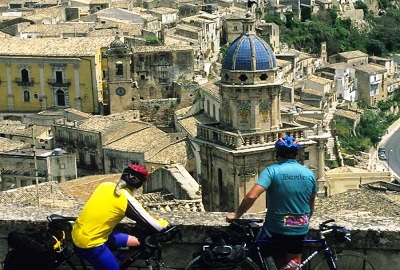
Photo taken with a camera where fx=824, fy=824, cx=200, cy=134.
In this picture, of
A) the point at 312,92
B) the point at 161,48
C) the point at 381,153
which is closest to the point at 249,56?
the point at 161,48

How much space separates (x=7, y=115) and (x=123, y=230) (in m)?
40.9

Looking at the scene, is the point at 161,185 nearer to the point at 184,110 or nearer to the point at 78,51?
the point at 184,110

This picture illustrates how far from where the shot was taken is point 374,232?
8758 millimetres

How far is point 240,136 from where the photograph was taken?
23.8m

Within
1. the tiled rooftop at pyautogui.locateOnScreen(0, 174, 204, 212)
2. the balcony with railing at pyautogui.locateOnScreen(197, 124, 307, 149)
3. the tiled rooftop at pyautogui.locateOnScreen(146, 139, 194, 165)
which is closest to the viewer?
the tiled rooftop at pyautogui.locateOnScreen(0, 174, 204, 212)

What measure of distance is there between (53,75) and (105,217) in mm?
40982

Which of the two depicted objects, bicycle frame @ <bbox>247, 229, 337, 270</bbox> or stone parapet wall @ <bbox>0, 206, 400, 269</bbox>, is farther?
stone parapet wall @ <bbox>0, 206, 400, 269</bbox>

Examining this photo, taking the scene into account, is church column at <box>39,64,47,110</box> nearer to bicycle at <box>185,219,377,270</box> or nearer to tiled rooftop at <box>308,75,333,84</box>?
tiled rooftop at <box>308,75,333,84</box>

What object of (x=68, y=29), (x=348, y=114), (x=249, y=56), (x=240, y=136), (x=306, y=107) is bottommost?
(x=348, y=114)

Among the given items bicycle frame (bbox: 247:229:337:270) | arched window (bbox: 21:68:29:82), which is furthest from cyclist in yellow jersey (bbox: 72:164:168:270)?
arched window (bbox: 21:68:29:82)

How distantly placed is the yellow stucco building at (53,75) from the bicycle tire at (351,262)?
39.1 meters

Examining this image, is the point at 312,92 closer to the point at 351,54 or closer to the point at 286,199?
the point at 351,54

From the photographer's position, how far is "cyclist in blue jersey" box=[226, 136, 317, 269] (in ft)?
26.3

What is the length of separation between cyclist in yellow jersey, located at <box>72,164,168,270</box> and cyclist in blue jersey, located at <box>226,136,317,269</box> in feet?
3.53
